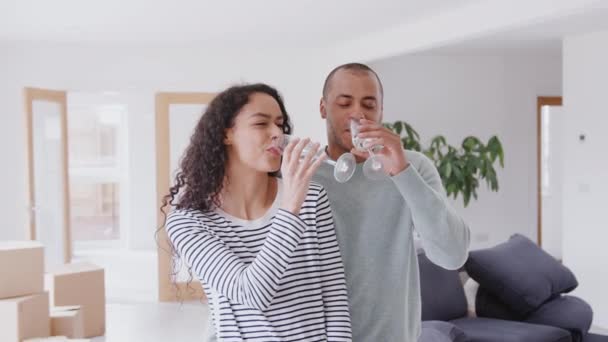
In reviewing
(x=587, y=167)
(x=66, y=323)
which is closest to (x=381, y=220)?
(x=66, y=323)

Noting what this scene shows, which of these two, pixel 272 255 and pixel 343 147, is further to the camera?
pixel 343 147

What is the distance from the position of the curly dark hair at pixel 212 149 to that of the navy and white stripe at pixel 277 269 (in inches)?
1.5

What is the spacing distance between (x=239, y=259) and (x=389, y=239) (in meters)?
0.33

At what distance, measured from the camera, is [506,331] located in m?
3.65

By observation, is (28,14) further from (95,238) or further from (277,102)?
(95,238)

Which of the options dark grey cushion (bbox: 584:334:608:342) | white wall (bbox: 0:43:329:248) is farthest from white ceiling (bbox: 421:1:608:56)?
dark grey cushion (bbox: 584:334:608:342)

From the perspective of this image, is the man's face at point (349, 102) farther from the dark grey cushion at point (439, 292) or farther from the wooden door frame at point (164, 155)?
the wooden door frame at point (164, 155)

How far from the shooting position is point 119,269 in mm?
8836

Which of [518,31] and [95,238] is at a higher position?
[518,31]

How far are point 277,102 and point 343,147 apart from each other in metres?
0.19

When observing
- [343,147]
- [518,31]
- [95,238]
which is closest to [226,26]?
[518,31]

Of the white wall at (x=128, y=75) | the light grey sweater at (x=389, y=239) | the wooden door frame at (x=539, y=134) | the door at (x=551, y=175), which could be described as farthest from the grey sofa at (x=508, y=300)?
the door at (x=551, y=175)

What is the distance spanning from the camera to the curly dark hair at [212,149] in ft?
4.28

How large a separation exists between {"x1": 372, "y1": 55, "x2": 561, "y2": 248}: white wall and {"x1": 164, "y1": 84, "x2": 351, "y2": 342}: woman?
6744mm
